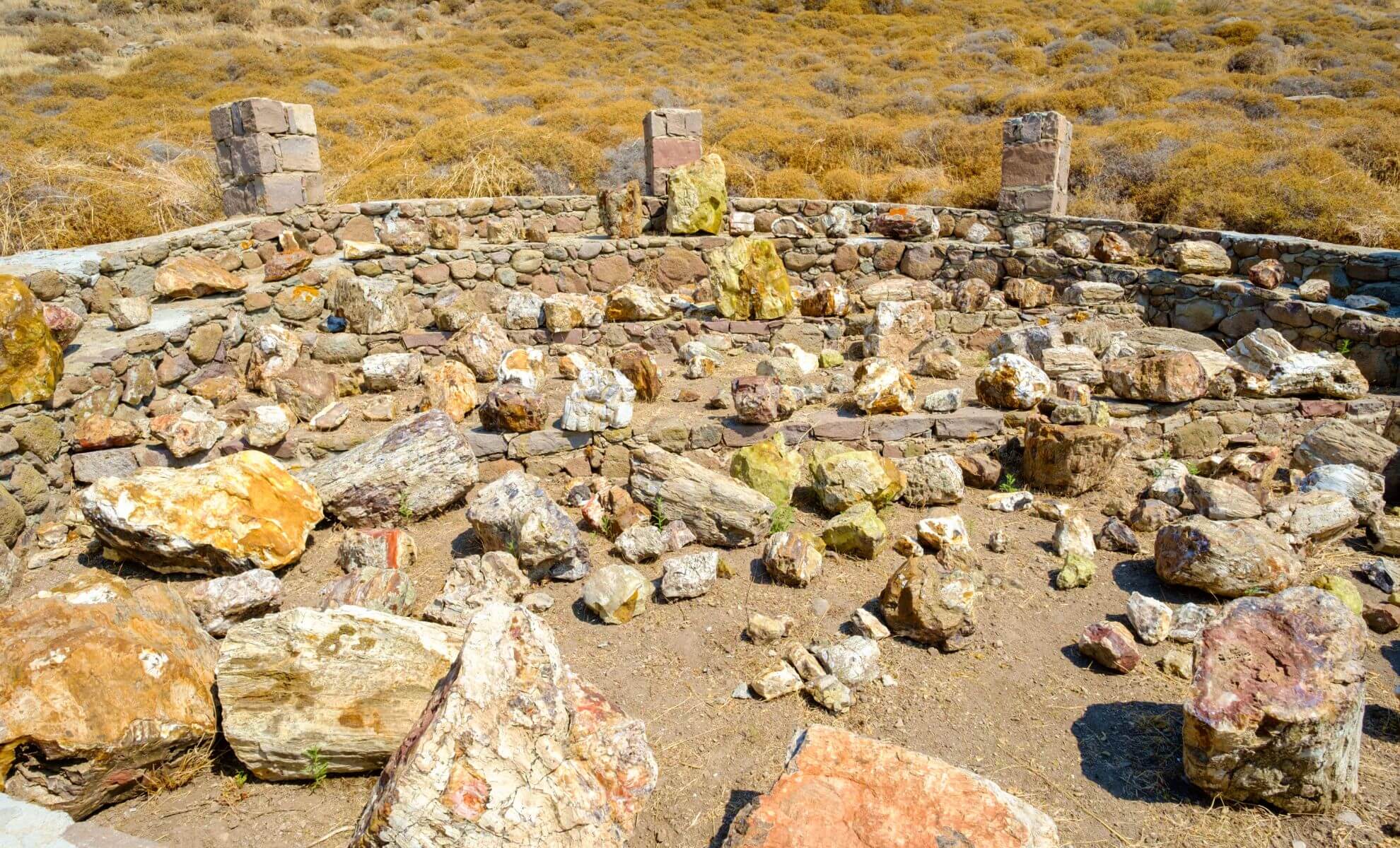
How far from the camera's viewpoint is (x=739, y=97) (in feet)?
64.7

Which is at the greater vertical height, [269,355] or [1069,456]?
[269,355]

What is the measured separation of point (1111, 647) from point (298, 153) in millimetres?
9813

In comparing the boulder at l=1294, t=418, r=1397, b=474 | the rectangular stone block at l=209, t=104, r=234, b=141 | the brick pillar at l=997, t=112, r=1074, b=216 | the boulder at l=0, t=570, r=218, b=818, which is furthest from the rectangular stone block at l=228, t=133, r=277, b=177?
the boulder at l=1294, t=418, r=1397, b=474

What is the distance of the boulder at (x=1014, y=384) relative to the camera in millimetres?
6289

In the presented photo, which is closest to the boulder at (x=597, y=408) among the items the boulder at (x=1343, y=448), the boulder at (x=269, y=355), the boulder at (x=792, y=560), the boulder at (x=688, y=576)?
the boulder at (x=688, y=576)

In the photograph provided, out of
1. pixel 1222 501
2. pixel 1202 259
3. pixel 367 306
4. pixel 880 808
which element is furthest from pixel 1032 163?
pixel 880 808

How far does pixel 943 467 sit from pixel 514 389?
3.02 metres

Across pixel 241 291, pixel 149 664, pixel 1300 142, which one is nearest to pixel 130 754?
pixel 149 664

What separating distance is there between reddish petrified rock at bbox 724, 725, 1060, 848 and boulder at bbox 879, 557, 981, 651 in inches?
51.5

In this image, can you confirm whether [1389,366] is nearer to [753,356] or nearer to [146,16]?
[753,356]

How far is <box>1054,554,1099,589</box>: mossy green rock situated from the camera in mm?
4566

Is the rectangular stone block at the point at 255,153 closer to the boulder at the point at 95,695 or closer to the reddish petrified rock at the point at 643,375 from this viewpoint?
the reddish petrified rock at the point at 643,375

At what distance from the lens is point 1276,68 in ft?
60.0

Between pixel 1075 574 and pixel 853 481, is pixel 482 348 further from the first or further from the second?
pixel 1075 574
